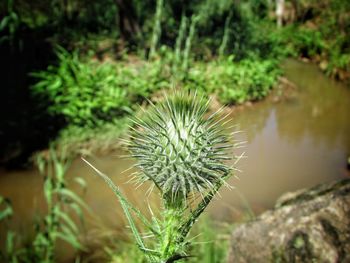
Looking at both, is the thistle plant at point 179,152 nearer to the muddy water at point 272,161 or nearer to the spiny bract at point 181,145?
the spiny bract at point 181,145

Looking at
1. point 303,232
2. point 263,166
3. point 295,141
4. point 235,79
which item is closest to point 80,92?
point 263,166

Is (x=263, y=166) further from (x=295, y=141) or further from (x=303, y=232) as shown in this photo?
(x=303, y=232)

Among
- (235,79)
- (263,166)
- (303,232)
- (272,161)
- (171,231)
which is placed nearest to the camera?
(171,231)

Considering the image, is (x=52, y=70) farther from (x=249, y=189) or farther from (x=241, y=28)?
(x=241, y=28)

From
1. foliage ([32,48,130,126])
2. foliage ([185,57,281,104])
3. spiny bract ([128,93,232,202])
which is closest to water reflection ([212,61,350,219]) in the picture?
foliage ([185,57,281,104])

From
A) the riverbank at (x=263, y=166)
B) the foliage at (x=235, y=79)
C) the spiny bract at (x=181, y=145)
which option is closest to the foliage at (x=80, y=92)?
the riverbank at (x=263, y=166)

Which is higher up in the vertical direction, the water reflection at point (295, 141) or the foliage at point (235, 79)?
the foliage at point (235, 79)

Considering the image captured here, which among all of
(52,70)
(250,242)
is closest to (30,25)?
(52,70)
